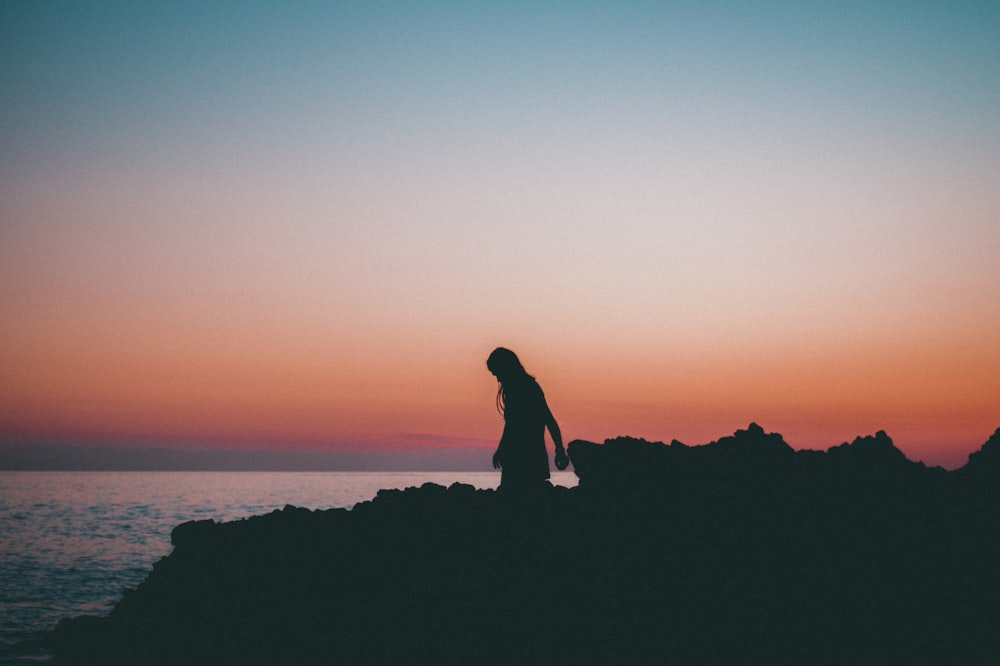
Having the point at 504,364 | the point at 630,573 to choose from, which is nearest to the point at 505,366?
the point at 504,364

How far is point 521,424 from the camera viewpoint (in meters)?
11.1

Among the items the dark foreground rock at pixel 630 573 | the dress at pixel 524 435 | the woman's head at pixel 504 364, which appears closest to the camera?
the dark foreground rock at pixel 630 573

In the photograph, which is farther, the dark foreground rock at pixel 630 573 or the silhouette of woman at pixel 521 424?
the silhouette of woman at pixel 521 424

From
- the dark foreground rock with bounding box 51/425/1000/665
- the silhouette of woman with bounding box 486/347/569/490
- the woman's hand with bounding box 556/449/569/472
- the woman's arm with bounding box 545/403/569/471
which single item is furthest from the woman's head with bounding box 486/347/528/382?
the dark foreground rock with bounding box 51/425/1000/665

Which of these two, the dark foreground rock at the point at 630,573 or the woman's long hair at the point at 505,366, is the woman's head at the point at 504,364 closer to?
the woman's long hair at the point at 505,366

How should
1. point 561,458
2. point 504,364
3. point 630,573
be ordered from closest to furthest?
point 630,573 → point 504,364 → point 561,458

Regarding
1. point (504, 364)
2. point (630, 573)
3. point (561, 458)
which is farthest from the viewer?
point (561, 458)

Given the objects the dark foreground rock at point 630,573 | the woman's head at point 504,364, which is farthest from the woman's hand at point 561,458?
the woman's head at point 504,364

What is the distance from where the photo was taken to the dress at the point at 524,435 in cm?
1098

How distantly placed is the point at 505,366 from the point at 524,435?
1184 mm

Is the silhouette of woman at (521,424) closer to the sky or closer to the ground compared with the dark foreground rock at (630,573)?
closer to the sky

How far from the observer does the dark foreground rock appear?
9727mm

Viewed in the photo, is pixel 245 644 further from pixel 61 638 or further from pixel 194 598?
pixel 61 638

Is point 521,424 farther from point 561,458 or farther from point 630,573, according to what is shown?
point 630,573
